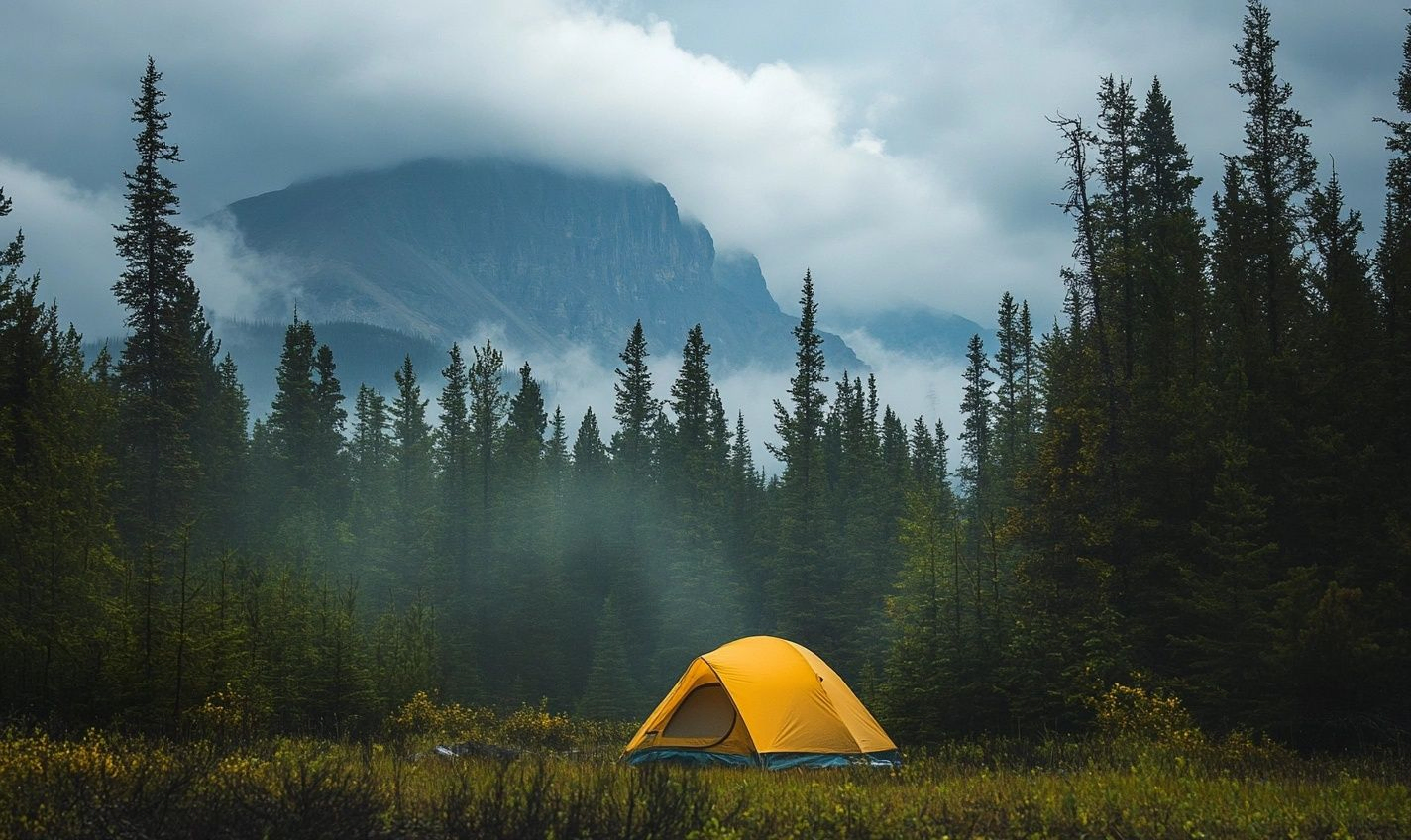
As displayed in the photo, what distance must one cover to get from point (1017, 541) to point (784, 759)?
1544 centimetres

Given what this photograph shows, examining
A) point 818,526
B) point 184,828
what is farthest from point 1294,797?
point 818,526

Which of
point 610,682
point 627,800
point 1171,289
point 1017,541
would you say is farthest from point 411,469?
point 627,800

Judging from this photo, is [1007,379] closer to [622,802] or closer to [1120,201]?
[1120,201]

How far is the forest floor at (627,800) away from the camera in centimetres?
936

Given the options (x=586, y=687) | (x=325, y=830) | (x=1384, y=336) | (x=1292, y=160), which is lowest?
(x=586, y=687)

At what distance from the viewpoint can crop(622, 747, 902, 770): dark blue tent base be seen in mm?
18500

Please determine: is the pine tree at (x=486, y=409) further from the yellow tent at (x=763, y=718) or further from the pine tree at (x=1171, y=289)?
the yellow tent at (x=763, y=718)

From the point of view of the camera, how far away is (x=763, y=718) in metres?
19.1

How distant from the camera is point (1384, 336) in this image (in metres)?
24.5

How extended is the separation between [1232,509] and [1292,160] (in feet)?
36.5

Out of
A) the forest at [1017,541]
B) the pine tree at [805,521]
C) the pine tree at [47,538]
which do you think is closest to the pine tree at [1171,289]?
the forest at [1017,541]

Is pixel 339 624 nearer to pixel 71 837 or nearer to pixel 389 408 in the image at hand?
pixel 71 837

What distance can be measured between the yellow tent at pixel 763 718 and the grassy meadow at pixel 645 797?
3569mm

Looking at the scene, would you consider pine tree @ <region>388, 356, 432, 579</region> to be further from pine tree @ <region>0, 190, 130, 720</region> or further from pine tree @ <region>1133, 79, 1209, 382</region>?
pine tree @ <region>1133, 79, 1209, 382</region>
